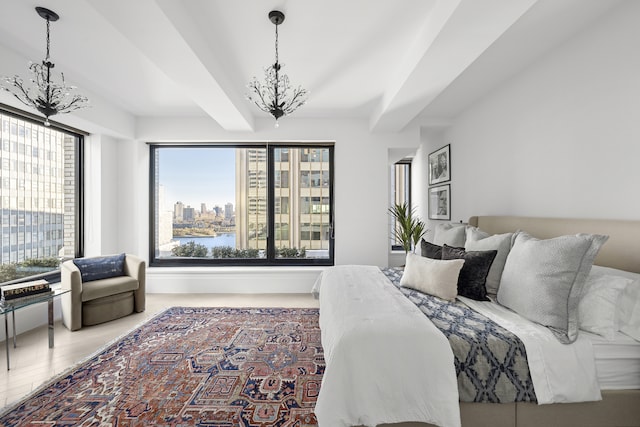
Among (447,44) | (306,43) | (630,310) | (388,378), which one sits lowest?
(388,378)

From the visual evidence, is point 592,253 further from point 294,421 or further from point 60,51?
point 60,51

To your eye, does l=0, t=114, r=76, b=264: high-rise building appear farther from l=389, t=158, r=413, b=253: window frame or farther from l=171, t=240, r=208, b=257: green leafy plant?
l=389, t=158, r=413, b=253: window frame

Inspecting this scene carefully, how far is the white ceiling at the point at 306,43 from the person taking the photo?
1.88 m

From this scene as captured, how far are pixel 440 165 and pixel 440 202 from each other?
59 cm

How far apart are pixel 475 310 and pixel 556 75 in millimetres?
2173

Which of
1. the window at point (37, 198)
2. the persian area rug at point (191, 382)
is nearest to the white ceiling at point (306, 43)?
the window at point (37, 198)

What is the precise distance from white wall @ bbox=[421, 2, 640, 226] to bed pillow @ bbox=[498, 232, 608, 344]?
2.14 feet

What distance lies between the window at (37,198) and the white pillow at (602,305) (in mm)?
5028

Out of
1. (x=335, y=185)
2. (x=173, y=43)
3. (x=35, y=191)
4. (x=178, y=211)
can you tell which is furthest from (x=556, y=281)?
(x=35, y=191)

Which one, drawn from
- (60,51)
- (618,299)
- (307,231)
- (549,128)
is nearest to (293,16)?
(60,51)

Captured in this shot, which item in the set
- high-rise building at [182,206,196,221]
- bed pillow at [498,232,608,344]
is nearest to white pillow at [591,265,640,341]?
bed pillow at [498,232,608,344]

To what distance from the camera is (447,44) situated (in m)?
2.00

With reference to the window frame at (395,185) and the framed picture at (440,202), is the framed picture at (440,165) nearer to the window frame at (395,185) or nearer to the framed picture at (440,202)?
the framed picture at (440,202)

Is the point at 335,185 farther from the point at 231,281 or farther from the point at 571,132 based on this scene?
the point at 571,132
